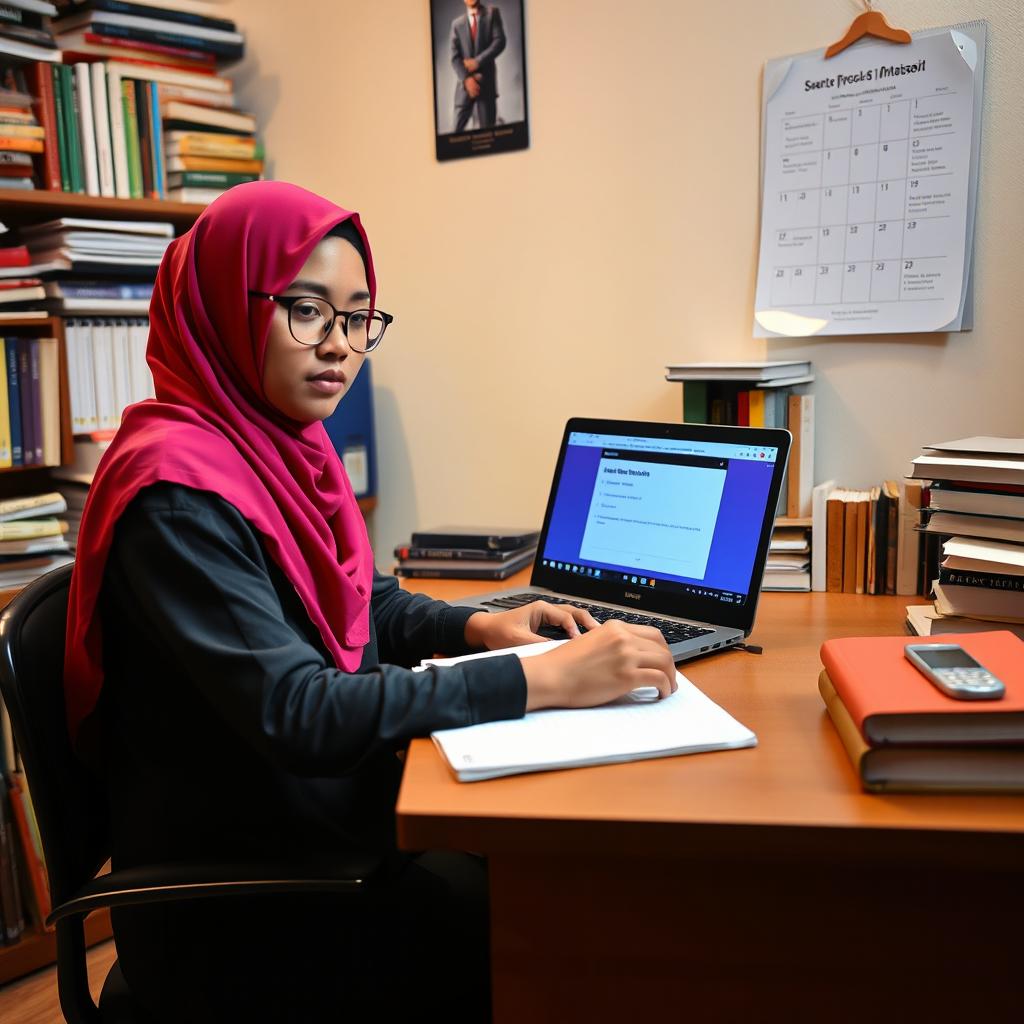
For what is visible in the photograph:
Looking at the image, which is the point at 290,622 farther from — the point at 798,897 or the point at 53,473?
the point at 53,473

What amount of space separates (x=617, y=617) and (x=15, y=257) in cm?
135

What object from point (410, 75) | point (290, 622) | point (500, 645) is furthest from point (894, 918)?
point (410, 75)

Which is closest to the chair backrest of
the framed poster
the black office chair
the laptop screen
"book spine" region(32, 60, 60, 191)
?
the black office chair

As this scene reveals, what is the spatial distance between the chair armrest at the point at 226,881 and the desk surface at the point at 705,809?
0.09 meters

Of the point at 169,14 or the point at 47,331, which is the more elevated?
the point at 169,14

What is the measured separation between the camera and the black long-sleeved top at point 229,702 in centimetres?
95

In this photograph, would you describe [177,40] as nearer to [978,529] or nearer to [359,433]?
[359,433]

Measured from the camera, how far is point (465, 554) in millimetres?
1855

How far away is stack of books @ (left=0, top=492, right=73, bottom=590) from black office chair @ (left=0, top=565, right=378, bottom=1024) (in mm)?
904

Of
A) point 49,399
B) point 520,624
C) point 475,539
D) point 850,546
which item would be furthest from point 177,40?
point 850,546

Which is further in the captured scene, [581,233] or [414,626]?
[581,233]

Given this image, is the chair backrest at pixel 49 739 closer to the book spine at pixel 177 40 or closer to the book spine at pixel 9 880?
the book spine at pixel 9 880

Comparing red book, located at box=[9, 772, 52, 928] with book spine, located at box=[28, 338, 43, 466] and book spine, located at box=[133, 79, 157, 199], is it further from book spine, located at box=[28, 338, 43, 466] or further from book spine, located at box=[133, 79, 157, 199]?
book spine, located at box=[133, 79, 157, 199]

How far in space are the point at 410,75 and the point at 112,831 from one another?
63.9 inches
